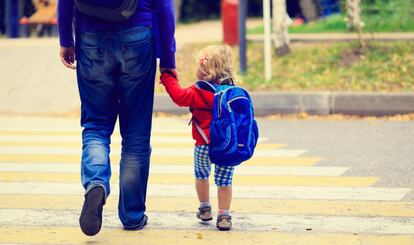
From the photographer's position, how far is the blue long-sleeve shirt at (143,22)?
5617 mm

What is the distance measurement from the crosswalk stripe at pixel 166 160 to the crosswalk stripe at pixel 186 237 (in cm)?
270

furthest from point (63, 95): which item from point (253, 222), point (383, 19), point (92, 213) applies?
point (92, 213)

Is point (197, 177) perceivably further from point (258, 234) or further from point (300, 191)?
point (300, 191)

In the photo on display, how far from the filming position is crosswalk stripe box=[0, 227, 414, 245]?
224 inches

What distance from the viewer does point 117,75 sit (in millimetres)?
5707

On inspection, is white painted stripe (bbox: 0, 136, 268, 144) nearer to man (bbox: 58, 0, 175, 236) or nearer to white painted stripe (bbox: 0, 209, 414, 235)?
white painted stripe (bbox: 0, 209, 414, 235)

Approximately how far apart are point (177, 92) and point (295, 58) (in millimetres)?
7626

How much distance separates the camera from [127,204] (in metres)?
5.85

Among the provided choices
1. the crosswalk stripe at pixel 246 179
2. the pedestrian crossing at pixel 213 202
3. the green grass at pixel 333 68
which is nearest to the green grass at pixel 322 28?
the green grass at pixel 333 68

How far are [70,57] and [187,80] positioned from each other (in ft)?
22.9

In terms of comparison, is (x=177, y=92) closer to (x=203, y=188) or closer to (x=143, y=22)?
(x=143, y=22)

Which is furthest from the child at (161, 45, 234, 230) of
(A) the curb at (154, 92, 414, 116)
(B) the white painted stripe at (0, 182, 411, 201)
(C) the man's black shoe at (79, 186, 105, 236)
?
(A) the curb at (154, 92, 414, 116)

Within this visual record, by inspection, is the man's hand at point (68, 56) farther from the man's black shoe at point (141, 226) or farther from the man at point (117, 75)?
the man's black shoe at point (141, 226)

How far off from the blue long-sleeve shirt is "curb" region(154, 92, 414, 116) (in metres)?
6.05
